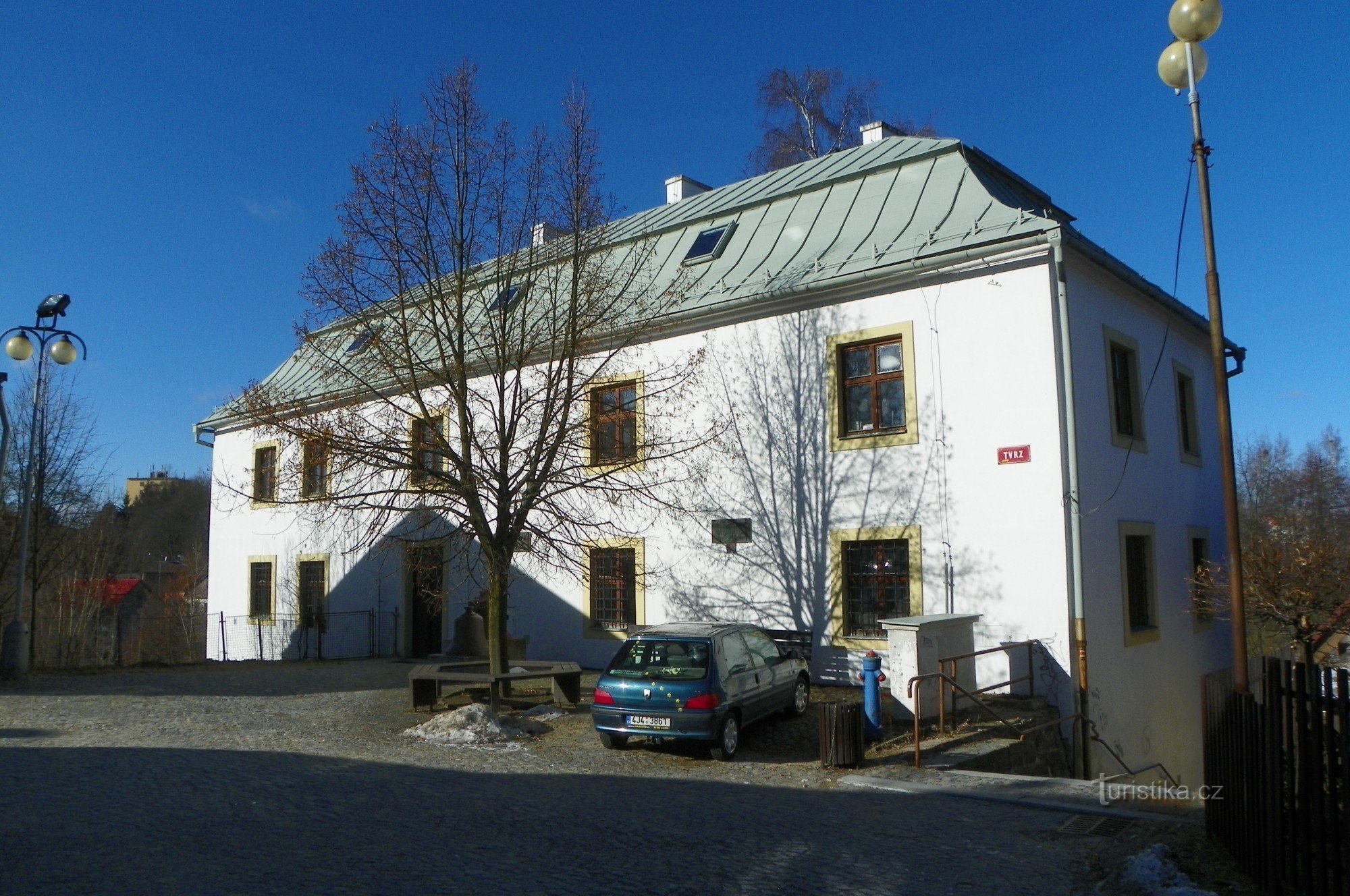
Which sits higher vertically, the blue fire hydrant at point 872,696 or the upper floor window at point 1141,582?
the upper floor window at point 1141,582

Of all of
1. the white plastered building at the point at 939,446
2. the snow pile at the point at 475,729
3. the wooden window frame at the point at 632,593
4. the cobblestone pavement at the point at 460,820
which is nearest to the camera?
the cobblestone pavement at the point at 460,820

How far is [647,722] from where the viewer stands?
11.0 metres

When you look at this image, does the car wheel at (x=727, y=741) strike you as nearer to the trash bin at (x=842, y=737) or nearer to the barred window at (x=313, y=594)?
the trash bin at (x=842, y=737)

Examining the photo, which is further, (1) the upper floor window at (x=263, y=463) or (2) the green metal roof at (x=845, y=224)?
(1) the upper floor window at (x=263, y=463)

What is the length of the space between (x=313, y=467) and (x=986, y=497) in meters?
9.78

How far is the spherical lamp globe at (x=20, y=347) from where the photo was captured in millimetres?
15562

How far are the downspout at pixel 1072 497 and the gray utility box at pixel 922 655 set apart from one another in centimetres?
149

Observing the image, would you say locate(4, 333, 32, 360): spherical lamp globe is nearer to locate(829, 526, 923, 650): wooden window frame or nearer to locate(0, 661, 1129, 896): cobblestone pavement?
locate(0, 661, 1129, 896): cobblestone pavement

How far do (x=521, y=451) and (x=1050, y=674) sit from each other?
26.1 ft

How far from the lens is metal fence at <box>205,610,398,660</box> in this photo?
23141 millimetres

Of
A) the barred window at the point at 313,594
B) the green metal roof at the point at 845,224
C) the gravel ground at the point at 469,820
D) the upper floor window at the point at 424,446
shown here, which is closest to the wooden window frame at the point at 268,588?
the barred window at the point at 313,594

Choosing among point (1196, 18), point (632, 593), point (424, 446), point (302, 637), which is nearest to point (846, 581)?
point (632, 593)

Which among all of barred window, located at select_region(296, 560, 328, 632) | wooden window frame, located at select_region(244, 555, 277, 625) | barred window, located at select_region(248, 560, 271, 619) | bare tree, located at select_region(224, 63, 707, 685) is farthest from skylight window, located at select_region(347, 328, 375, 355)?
barred window, located at select_region(248, 560, 271, 619)

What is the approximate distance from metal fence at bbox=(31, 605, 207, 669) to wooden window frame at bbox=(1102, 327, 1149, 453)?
76.2ft
